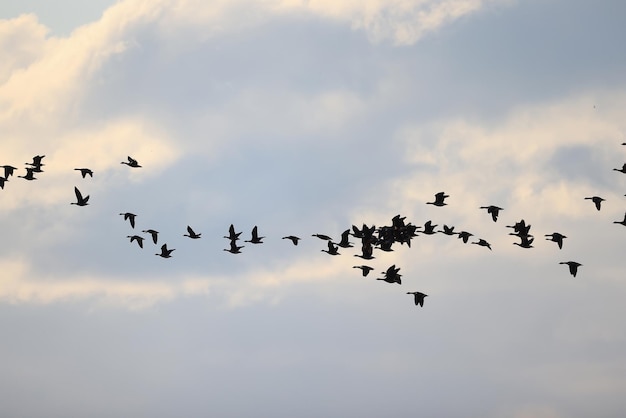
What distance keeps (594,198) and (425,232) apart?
50.1 feet

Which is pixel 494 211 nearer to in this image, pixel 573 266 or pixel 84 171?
pixel 573 266

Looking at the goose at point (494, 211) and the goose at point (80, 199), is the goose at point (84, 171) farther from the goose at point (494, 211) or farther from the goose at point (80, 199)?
the goose at point (494, 211)

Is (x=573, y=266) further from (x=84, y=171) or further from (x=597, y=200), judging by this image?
(x=84, y=171)

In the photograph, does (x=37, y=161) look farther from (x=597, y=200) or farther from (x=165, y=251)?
(x=597, y=200)

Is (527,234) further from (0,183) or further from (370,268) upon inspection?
(0,183)

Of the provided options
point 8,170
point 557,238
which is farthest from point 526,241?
point 8,170

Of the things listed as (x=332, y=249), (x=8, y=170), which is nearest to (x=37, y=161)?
(x=8, y=170)

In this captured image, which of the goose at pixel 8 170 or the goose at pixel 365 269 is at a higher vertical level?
the goose at pixel 8 170

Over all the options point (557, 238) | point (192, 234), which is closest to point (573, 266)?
point (557, 238)

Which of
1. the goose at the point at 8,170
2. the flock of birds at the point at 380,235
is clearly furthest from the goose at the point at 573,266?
the goose at the point at 8,170

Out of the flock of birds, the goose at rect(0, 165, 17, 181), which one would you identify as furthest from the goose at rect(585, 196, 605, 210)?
the goose at rect(0, 165, 17, 181)

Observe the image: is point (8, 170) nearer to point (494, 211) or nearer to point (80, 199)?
point (80, 199)

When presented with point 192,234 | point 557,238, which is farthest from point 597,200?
point 192,234

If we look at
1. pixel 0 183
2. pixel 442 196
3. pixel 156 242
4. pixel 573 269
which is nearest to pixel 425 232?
pixel 442 196
